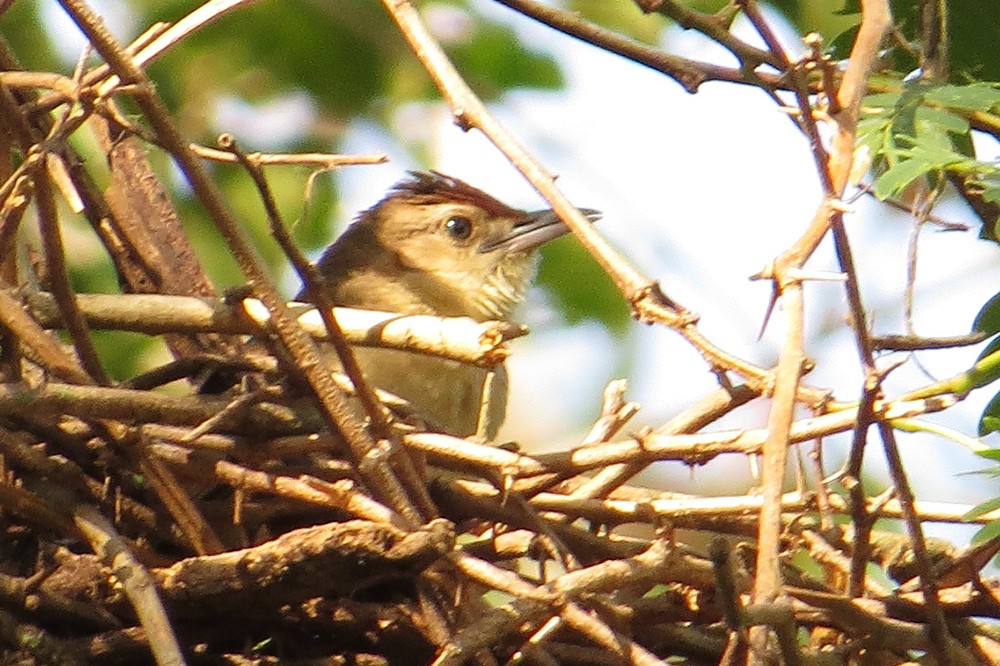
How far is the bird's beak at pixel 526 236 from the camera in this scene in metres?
5.00

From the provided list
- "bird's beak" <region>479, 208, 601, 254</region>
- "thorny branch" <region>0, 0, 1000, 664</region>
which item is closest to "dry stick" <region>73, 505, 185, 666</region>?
"thorny branch" <region>0, 0, 1000, 664</region>

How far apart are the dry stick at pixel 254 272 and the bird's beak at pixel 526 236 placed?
7.72ft

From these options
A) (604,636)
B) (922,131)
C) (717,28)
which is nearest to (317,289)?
(604,636)

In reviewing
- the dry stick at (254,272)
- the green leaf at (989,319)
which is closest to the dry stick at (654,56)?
the green leaf at (989,319)

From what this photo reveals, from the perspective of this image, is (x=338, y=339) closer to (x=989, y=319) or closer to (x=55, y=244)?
(x=55, y=244)

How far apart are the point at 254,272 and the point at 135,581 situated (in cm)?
52

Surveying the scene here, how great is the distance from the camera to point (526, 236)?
501 centimetres

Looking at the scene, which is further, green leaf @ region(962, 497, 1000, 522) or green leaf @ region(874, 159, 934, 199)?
green leaf @ region(962, 497, 1000, 522)

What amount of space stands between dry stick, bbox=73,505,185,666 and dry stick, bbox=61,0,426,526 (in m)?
0.38

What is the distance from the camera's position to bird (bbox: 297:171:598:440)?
4715 millimetres

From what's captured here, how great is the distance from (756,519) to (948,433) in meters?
0.47

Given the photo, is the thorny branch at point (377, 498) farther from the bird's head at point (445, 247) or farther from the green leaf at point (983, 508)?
the bird's head at point (445, 247)

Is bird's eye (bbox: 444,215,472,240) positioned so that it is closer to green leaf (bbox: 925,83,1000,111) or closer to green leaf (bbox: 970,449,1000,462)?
green leaf (bbox: 925,83,1000,111)

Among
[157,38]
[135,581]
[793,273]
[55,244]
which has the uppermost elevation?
[157,38]
